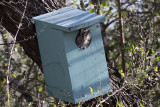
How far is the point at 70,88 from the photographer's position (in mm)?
2600

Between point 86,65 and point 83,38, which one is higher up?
point 83,38

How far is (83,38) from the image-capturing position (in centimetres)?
259

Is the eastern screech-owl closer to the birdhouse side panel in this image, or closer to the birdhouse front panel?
the birdhouse front panel

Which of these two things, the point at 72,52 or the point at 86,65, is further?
the point at 86,65

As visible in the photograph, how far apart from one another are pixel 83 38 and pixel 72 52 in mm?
153

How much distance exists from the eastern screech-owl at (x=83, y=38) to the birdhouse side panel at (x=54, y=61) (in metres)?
0.15

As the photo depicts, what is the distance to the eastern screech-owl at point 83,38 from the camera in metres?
2.57

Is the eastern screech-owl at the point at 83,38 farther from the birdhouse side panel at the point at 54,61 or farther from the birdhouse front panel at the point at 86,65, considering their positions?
the birdhouse side panel at the point at 54,61

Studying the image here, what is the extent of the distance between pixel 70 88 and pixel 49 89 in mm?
377

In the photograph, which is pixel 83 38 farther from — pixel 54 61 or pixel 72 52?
pixel 54 61

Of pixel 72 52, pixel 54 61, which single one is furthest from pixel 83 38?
pixel 54 61

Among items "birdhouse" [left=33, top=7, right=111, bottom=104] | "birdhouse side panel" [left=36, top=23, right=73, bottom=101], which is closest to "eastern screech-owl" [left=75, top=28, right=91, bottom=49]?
"birdhouse" [left=33, top=7, right=111, bottom=104]

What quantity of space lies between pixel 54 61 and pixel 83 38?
0.34 metres

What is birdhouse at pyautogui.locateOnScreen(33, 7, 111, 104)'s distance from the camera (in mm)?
2521
